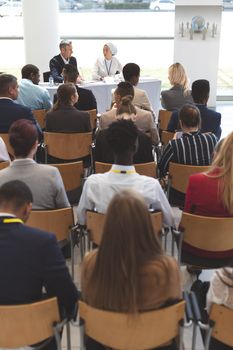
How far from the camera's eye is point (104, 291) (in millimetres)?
1707

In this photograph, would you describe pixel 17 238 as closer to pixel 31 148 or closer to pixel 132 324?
pixel 132 324

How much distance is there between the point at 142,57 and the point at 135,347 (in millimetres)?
8935

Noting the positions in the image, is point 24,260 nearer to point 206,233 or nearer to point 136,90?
point 206,233

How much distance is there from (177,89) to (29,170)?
3.23 meters

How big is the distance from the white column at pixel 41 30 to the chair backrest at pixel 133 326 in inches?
309

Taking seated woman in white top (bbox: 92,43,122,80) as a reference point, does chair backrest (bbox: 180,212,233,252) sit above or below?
below

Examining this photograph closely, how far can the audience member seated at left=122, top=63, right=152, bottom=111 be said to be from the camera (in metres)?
5.32

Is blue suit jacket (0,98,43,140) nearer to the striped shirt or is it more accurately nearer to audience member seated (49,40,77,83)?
the striped shirt

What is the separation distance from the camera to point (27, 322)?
180 cm

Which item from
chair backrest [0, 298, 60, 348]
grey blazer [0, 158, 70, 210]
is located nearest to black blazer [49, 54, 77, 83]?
grey blazer [0, 158, 70, 210]

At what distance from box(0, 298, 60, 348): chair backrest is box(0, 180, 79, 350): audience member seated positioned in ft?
0.46

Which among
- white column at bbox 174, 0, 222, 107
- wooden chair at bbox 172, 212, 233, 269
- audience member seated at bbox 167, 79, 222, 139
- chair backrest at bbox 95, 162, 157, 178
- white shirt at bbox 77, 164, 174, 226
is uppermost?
white column at bbox 174, 0, 222, 107

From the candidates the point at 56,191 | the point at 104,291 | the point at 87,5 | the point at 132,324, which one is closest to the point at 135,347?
the point at 132,324

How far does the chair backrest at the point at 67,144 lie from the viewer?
4.33 metres
